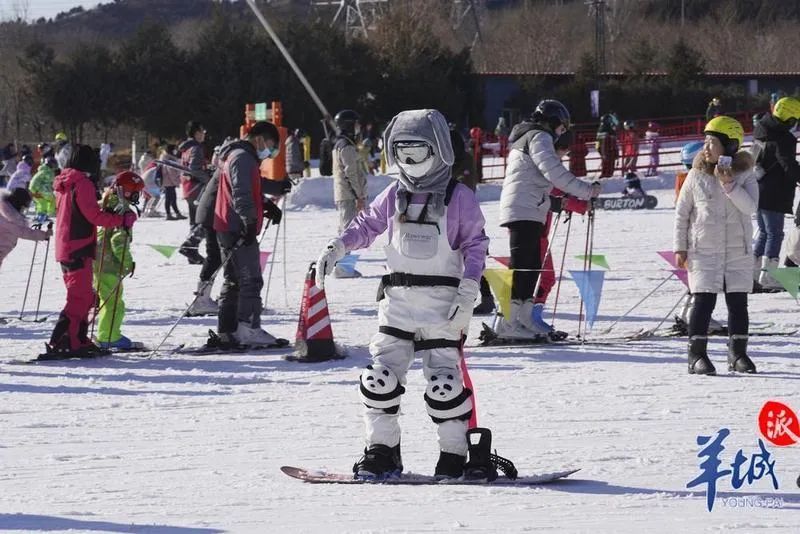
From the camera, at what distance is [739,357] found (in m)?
8.18

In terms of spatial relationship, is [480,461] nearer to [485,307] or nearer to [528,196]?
[528,196]

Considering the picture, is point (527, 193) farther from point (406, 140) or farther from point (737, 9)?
point (737, 9)

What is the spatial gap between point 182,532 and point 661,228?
48.9 ft

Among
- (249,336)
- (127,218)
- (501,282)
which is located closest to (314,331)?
(249,336)

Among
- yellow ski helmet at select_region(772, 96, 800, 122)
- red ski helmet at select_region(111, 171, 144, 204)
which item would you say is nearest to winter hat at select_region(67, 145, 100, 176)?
red ski helmet at select_region(111, 171, 144, 204)

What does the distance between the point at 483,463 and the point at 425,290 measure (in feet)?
2.43

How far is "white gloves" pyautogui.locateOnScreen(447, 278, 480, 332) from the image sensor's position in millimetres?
5559

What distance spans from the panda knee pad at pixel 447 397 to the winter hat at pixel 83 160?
15.6 ft

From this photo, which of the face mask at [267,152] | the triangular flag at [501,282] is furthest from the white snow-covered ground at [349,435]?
the face mask at [267,152]

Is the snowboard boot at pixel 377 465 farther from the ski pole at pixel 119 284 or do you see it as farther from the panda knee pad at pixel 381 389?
the ski pole at pixel 119 284

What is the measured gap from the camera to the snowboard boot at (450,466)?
221 inches

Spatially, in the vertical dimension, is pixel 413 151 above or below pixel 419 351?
above

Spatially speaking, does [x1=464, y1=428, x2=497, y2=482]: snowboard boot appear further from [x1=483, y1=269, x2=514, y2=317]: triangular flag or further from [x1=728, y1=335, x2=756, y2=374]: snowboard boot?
[x1=483, y1=269, x2=514, y2=317]: triangular flag

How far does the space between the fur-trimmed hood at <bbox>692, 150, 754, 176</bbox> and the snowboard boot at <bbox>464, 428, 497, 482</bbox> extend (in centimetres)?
308
